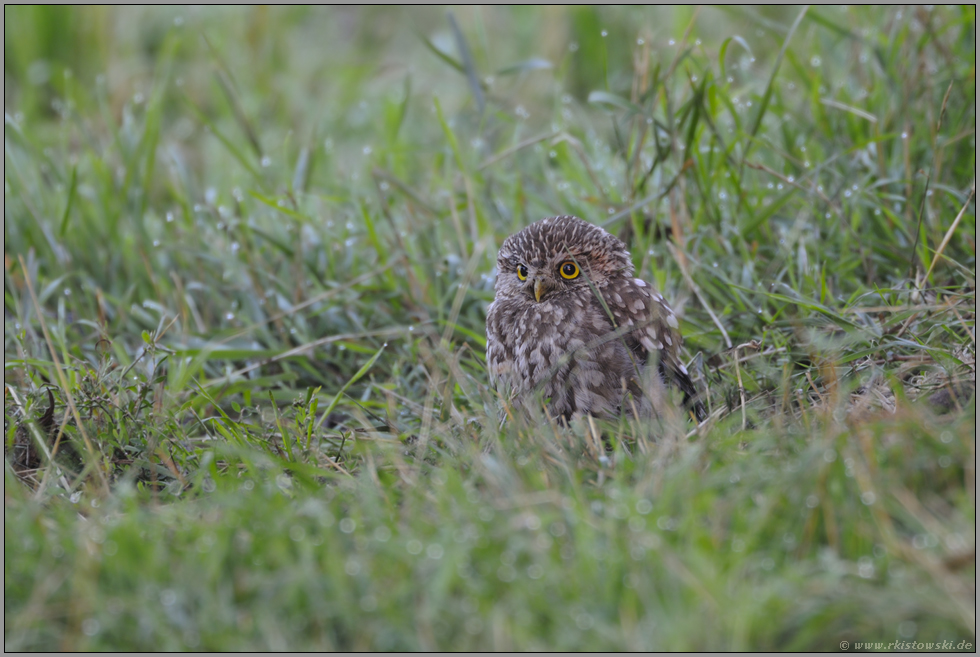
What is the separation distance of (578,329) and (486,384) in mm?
540

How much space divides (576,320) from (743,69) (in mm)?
2402

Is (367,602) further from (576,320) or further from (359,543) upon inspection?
(576,320)

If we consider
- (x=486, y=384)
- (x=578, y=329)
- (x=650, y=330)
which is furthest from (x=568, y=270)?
(x=486, y=384)

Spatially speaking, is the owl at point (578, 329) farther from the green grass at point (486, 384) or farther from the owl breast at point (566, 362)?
the green grass at point (486, 384)

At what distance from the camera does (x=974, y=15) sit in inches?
161

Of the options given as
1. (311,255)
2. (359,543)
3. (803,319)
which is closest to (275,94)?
(311,255)

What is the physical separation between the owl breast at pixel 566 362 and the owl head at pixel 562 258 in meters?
0.10

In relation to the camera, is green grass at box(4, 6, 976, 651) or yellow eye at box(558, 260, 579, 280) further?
yellow eye at box(558, 260, 579, 280)

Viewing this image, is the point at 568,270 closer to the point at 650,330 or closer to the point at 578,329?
the point at 578,329

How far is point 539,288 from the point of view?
3158 mm

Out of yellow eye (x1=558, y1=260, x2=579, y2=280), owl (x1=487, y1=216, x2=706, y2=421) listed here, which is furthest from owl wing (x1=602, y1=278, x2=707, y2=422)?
yellow eye (x1=558, y1=260, x2=579, y2=280)

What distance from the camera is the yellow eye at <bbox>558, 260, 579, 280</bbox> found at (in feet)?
10.6

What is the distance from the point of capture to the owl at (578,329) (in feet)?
9.89

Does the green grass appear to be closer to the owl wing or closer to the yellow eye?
the owl wing
